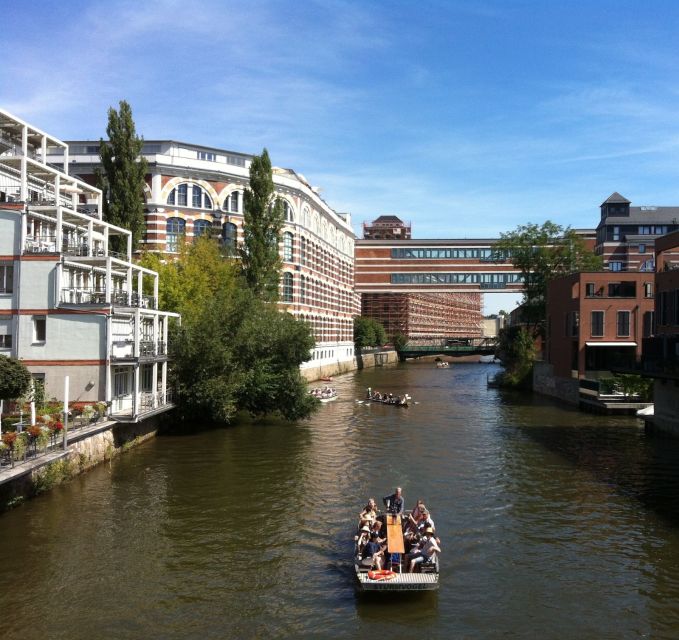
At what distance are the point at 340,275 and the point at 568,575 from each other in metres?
92.8

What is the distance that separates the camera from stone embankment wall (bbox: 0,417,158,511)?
25.0 meters

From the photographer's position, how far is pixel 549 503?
28.4 m

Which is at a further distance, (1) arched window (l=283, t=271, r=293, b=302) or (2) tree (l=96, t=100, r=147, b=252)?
(1) arched window (l=283, t=271, r=293, b=302)

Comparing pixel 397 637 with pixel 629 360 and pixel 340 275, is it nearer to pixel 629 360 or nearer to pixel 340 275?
pixel 629 360

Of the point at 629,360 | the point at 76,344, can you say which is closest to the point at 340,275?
the point at 629,360

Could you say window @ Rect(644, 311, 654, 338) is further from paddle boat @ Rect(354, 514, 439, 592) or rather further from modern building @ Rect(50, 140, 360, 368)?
paddle boat @ Rect(354, 514, 439, 592)

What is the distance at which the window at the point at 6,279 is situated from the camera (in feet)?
115

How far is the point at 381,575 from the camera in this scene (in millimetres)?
18344

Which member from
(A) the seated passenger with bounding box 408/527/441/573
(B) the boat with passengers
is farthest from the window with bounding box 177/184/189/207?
(A) the seated passenger with bounding box 408/527/441/573

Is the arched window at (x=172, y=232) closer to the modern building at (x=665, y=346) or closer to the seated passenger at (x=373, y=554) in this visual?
the modern building at (x=665, y=346)

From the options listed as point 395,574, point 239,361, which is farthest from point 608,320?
point 395,574

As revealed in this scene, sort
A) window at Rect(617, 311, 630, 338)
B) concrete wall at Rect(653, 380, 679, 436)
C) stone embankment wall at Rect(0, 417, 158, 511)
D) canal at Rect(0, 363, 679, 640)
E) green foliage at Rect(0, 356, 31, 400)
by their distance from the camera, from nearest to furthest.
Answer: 1. canal at Rect(0, 363, 679, 640)
2. stone embankment wall at Rect(0, 417, 158, 511)
3. green foliage at Rect(0, 356, 31, 400)
4. concrete wall at Rect(653, 380, 679, 436)
5. window at Rect(617, 311, 630, 338)

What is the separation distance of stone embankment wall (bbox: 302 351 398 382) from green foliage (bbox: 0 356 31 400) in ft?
131

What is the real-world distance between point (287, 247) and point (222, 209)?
9257mm
